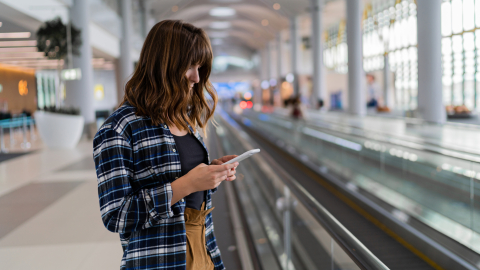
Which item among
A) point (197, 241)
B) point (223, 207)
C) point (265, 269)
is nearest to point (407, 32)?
point (223, 207)

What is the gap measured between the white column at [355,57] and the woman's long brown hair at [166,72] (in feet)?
71.7

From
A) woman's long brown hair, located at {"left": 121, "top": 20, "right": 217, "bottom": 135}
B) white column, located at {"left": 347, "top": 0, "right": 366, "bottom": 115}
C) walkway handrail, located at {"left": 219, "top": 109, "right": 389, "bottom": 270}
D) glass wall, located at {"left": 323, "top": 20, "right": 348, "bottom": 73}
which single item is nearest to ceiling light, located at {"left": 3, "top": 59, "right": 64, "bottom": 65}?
walkway handrail, located at {"left": 219, "top": 109, "right": 389, "bottom": 270}

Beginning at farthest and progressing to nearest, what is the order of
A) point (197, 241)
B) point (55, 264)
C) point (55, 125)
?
point (55, 125)
point (55, 264)
point (197, 241)

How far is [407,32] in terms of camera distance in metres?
27.4

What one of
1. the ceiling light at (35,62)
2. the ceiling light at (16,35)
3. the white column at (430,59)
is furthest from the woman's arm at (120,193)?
the white column at (430,59)

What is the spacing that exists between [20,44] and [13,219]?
22.4 feet

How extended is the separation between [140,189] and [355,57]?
72.5 ft

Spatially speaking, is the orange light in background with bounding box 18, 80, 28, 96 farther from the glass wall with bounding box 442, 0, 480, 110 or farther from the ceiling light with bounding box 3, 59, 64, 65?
the glass wall with bounding box 442, 0, 480, 110

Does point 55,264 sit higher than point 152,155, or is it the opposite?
point 152,155

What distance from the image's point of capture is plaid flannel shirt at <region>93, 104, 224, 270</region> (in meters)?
1.39

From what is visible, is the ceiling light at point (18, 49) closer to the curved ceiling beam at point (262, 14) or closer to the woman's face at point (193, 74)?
the woman's face at point (193, 74)

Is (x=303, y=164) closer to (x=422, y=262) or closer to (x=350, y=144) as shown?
(x=350, y=144)

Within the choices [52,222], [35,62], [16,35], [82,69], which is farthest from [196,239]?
[82,69]

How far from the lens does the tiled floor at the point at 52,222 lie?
4117mm
